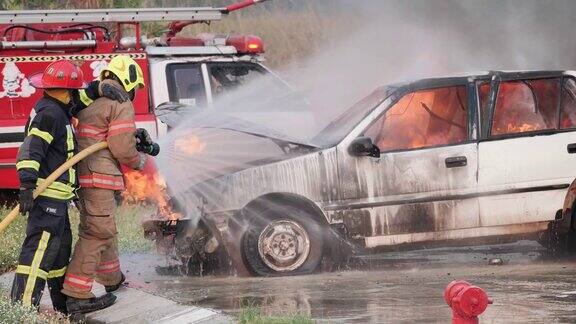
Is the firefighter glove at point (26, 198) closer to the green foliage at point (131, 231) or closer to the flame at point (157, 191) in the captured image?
the flame at point (157, 191)

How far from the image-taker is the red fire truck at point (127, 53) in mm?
13539

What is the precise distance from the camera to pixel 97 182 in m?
8.41

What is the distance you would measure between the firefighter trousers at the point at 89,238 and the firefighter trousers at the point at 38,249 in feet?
0.60

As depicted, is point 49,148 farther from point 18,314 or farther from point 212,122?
point 212,122

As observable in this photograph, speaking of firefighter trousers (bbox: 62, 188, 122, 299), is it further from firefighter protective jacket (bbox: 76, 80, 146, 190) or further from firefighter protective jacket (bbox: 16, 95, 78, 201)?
firefighter protective jacket (bbox: 16, 95, 78, 201)

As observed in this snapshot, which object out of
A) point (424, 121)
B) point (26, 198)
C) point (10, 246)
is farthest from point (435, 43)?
point (26, 198)

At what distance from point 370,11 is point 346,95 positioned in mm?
1565

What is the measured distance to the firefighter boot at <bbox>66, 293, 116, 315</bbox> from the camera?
8391mm

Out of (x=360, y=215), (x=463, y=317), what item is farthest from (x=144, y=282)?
(x=463, y=317)

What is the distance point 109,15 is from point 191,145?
165 inches

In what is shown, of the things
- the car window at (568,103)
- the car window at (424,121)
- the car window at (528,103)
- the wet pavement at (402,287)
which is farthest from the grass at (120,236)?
the car window at (568,103)

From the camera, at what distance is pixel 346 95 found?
52.1 feet

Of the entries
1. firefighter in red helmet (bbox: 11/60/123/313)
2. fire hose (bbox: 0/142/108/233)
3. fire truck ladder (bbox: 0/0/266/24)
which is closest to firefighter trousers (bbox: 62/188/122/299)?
firefighter in red helmet (bbox: 11/60/123/313)

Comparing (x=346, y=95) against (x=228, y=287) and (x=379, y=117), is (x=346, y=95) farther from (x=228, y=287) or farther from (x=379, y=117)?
(x=228, y=287)
